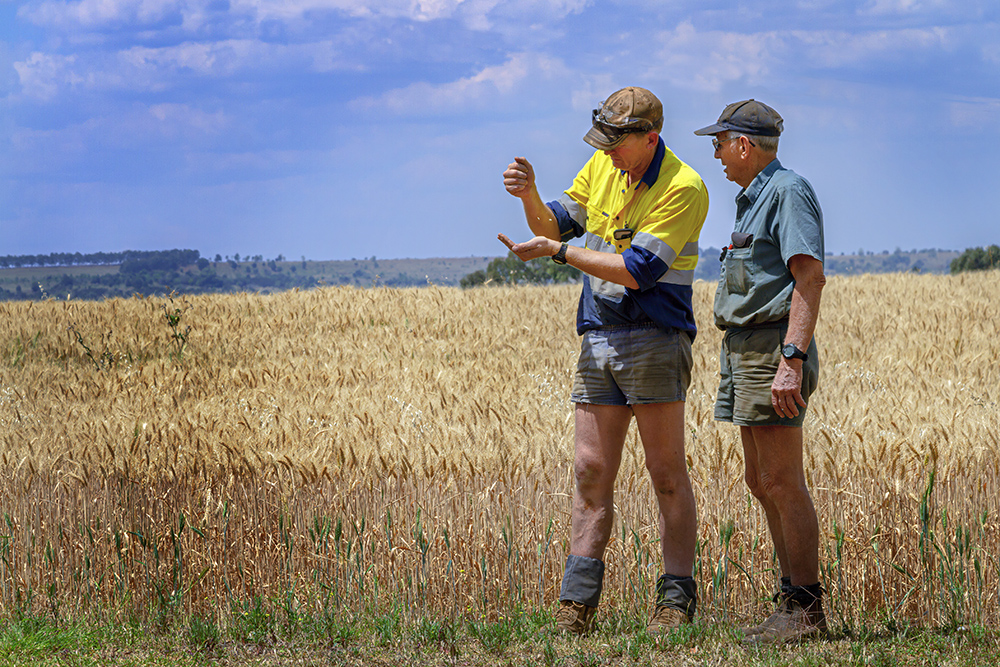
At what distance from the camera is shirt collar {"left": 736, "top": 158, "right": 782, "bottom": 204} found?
4.12 m

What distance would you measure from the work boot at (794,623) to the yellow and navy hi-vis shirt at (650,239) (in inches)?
56.7

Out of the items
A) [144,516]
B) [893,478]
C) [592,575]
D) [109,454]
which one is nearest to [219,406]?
[109,454]

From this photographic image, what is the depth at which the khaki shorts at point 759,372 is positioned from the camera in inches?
157

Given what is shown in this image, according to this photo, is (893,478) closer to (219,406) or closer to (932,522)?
(932,522)

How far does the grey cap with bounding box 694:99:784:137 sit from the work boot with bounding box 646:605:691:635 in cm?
233

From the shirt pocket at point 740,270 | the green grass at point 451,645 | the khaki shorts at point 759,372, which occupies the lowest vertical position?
the green grass at point 451,645

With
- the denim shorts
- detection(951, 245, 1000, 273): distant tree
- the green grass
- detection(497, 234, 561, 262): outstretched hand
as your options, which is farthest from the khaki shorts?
detection(951, 245, 1000, 273): distant tree

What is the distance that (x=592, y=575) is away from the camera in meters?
4.33

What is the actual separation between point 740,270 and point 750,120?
2.26 feet

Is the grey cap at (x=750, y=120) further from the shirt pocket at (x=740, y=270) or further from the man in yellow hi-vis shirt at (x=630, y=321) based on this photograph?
the shirt pocket at (x=740, y=270)

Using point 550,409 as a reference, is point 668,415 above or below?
above

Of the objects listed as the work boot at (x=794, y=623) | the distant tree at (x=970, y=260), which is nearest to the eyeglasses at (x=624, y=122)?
the work boot at (x=794, y=623)

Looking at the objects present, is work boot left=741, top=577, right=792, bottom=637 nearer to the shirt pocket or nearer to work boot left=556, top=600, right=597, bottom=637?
work boot left=556, top=600, right=597, bottom=637

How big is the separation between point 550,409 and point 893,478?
333 cm
